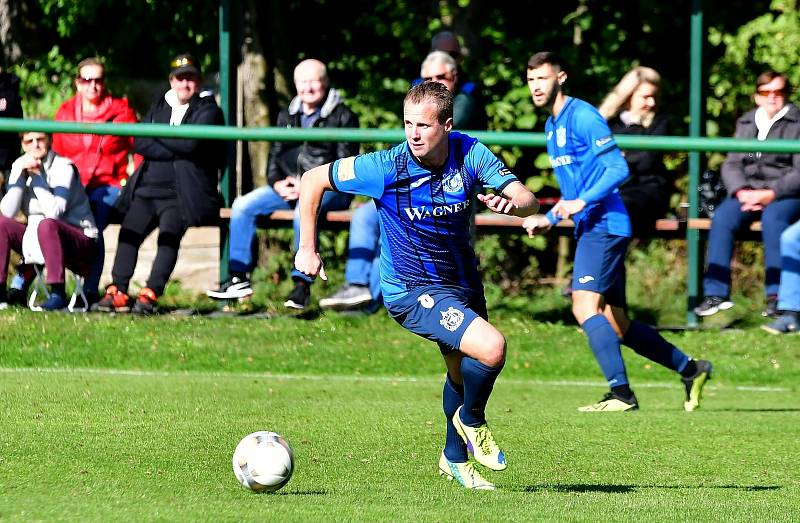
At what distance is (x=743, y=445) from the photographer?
7.84 meters

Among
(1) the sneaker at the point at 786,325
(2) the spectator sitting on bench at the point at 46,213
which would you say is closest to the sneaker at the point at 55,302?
(2) the spectator sitting on bench at the point at 46,213

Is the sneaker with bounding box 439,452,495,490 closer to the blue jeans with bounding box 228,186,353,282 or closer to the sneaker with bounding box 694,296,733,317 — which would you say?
the blue jeans with bounding box 228,186,353,282

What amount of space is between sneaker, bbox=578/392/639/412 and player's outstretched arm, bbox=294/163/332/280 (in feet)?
10.4

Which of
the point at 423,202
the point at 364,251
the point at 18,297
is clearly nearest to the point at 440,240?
the point at 423,202

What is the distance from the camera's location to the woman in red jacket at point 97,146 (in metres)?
11.8

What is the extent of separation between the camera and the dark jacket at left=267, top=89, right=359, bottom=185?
11781mm

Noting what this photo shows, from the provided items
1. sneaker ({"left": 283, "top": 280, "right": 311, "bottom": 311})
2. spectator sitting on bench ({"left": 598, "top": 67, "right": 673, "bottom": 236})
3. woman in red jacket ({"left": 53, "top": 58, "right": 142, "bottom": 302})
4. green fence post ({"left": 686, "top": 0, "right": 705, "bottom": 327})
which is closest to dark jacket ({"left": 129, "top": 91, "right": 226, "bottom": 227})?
woman in red jacket ({"left": 53, "top": 58, "right": 142, "bottom": 302})

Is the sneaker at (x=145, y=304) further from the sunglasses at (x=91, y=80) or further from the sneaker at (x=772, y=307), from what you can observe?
the sneaker at (x=772, y=307)

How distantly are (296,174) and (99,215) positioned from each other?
1.58m

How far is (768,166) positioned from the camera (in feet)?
38.0

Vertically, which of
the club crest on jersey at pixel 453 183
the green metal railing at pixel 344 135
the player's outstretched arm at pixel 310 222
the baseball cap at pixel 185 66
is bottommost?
the player's outstretched arm at pixel 310 222

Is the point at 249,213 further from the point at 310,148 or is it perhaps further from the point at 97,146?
the point at 97,146

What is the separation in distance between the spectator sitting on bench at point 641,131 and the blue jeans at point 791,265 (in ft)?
3.54

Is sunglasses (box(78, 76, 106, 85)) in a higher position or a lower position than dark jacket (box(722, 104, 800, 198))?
higher
